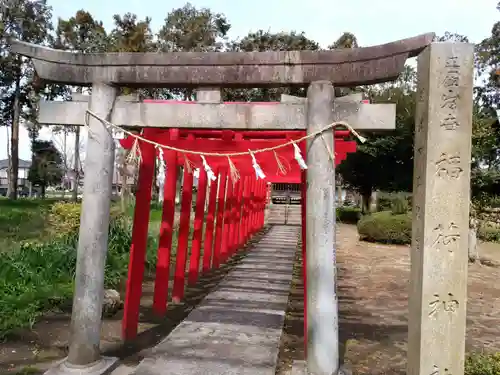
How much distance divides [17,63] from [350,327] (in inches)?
1158

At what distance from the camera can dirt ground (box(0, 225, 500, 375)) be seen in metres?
5.00

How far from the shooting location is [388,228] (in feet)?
57.9

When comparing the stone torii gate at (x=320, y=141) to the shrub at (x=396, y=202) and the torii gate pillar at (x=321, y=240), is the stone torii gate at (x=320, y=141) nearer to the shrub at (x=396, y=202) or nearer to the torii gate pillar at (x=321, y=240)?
the torii gate pillar at (x=321, y=240)

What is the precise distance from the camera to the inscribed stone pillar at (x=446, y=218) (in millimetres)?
3186

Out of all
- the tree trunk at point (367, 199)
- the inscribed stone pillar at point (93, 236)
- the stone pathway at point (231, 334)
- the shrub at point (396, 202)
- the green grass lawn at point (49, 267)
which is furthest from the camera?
the tree trunk at point (367, 199)

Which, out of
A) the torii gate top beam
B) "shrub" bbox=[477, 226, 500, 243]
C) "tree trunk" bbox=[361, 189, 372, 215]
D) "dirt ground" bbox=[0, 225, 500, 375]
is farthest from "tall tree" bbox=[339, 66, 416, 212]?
the torii gate top beam

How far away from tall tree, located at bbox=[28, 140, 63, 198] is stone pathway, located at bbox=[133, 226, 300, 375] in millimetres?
32521

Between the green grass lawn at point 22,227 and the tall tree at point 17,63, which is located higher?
the tall tree at point 17,63

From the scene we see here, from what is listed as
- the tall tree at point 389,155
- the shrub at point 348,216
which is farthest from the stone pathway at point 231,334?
the shrub at point 348,216

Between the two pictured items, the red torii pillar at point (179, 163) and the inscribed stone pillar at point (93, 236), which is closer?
the inscribed stone pillar at point (93, 236)

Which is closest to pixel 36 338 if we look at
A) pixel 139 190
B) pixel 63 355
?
pixel 63 355

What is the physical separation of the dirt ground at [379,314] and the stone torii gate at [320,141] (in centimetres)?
145

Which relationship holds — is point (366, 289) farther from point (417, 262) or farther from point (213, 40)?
point (213, 40)

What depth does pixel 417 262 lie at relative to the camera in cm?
332
